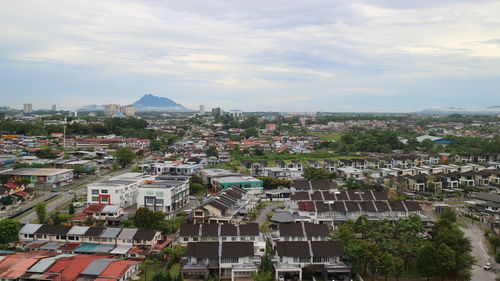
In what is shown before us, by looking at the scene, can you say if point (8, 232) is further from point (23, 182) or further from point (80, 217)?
point (23, 182)

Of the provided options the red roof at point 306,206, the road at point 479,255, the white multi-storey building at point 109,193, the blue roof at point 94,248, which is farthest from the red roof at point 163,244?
the road at point 479,255

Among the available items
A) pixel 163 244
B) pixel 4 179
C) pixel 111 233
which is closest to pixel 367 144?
pixel 163 244

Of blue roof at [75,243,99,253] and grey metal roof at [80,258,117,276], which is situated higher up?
grey metal roof at [80,258,117,276]

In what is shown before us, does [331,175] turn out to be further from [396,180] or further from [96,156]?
[96,156]

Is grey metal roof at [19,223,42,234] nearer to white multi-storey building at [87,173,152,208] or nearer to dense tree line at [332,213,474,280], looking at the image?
white multi-storey building at [87,173,152,208]

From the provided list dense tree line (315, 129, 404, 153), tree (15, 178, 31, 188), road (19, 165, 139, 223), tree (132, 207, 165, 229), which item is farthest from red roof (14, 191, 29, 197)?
dense tree line (315, 129, 404, 153)

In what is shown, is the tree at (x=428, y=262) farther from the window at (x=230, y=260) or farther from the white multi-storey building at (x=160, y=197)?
the white multi-storey building at (x=160, y=197)
